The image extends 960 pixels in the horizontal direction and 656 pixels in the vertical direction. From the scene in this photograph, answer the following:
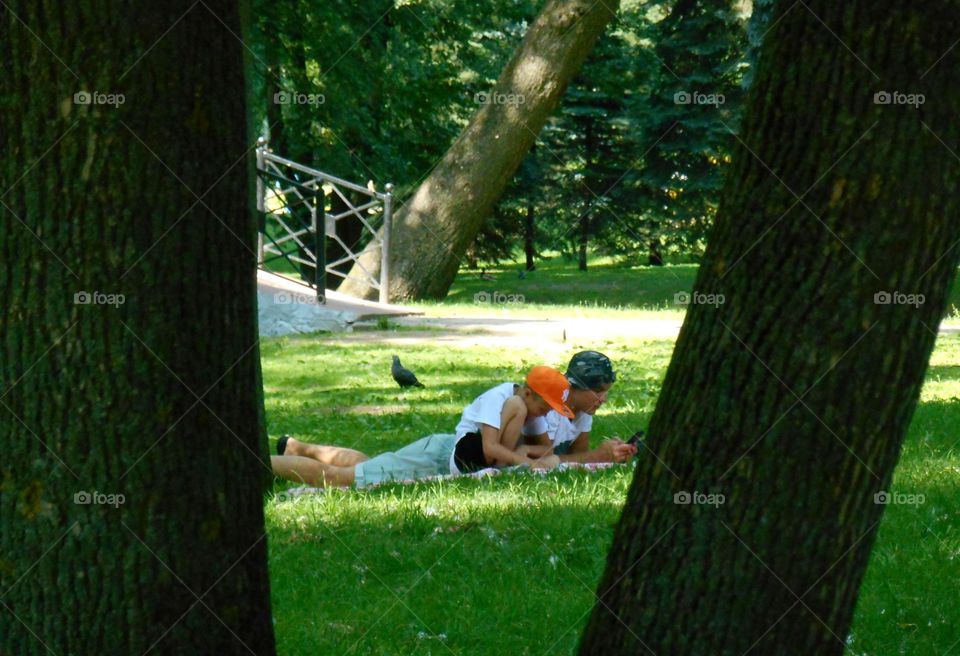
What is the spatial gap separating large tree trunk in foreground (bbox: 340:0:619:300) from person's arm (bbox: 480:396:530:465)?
11044mm

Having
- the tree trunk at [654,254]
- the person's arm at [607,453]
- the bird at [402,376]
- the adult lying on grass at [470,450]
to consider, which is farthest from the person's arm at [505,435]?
the tree trunk at [654,254]

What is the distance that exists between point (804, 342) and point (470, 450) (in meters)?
4.55

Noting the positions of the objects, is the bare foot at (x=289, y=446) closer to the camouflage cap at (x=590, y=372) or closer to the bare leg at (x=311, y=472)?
the bare leg at (x=311, y=472)

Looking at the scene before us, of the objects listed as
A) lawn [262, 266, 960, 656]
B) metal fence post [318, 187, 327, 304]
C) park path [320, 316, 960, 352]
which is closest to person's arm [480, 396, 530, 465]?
lawn [262, 266, 960, 656]

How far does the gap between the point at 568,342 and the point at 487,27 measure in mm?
15366

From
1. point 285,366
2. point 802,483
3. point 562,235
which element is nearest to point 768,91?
point 802,483

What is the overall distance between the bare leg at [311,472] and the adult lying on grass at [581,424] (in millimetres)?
1112

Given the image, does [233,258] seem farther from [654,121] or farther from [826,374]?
[654,121]

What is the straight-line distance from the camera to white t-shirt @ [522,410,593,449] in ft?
25.2

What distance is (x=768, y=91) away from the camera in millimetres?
3154

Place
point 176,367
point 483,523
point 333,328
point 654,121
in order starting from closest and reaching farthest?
point 176,367
point 483,523
point 333,328
point 654,121

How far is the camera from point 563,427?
7.74m

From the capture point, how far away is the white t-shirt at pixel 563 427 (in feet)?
25.2

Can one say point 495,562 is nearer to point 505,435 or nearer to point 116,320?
point 505,435
